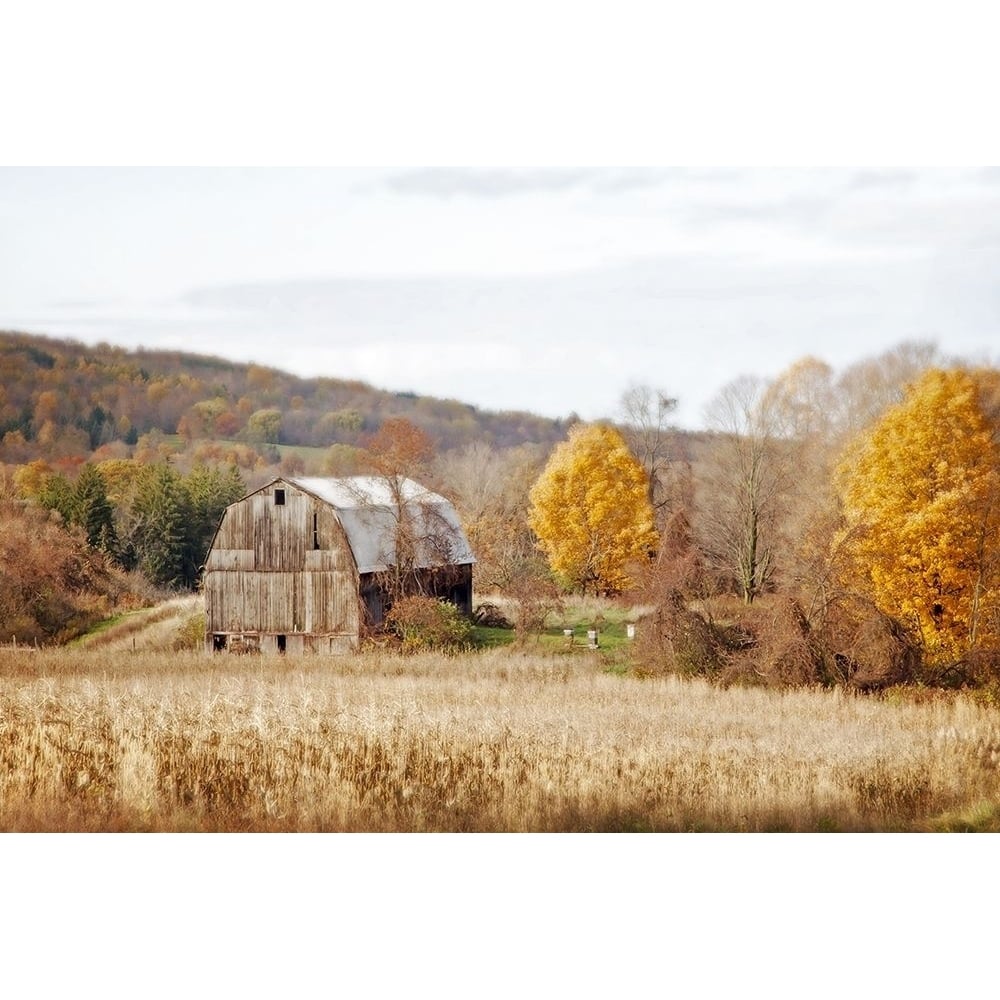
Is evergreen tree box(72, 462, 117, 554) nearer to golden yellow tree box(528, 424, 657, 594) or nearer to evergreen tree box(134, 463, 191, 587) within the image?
evergreen tree box(134, 463, 191, 587)

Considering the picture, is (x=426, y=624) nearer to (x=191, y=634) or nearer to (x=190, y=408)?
(x=191, y=634)

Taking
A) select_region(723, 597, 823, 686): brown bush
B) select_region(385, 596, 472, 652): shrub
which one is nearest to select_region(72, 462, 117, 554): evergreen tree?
select_region(385, 596, 472, 652): shrub

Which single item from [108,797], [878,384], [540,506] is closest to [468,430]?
[540,506]

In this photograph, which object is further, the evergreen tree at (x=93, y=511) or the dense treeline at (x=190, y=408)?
the evergreen tree at (x=93, y=511)

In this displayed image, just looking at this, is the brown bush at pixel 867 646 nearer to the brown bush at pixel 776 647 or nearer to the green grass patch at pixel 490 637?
the brown bush at pixel 776 647

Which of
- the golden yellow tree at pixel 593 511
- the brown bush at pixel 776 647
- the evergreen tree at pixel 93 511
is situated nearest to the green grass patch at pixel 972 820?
the brown bush at pixel 776 647

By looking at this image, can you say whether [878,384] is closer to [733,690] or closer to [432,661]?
[733,690]

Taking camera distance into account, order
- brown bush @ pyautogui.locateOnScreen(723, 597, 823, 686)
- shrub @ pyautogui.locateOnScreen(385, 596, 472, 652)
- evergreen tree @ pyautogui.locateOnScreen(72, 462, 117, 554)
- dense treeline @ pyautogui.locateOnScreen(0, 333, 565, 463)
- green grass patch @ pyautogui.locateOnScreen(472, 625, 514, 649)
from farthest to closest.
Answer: green grass patch @ pyautogui.locateOnScreen(472, 625, 514, 649) < brown bush @ pyautogui.locateOnScreen(723, 597, 823, 686) < shrub @ pyautogui.locateOnScreen(385, 596, 472, 652) < evergreen tree @ pyautogui.locateOnScreen(72, 462, 117, 554) < dense treeline @ pyautogui.locateOnScreen(0, 333, 565, 463)

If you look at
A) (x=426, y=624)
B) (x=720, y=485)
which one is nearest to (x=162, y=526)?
(x=426, y=624)
